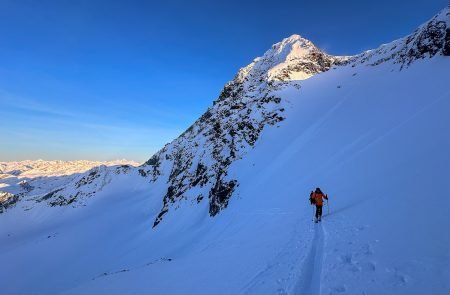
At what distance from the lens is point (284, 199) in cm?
2602

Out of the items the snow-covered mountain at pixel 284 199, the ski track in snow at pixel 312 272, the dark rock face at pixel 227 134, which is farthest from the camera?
the dark rock face at pixel 227 134

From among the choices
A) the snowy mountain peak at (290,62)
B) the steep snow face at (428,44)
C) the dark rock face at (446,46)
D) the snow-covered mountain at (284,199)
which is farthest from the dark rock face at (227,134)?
the dark rock face at (446,46)

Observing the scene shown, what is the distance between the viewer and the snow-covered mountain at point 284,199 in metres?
10.2

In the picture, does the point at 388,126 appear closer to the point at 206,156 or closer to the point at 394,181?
the point at 394,181

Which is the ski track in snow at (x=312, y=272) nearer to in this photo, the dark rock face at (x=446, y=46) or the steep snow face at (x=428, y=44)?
A: the dark rock face at (x=446, y=46)

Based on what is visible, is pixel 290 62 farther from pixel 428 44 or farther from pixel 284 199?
pixel 284 199

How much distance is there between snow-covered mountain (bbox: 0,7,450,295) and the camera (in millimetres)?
10188

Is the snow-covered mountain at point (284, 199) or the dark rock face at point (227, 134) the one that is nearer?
the snow-covered mountain at point (284, 199)

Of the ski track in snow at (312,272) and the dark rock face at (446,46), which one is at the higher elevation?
the dark rock face at (446,46)

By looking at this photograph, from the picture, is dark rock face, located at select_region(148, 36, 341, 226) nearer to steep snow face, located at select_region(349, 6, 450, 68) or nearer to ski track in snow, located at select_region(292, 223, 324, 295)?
steep snow face, located at select_region(349, 6, 450, 68)

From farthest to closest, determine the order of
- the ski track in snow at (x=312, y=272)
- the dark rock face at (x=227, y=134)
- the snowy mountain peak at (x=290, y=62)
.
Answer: the snowy mountain peak at (x=290, y=62)
the dark rock face at (x=227, y=134)
the ski track in snow at (x=312, y=272)

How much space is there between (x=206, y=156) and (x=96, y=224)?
33.7 m

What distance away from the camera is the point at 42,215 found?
9106cm

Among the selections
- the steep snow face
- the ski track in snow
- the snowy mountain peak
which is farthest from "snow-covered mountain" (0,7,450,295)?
the snowy mountain peak
